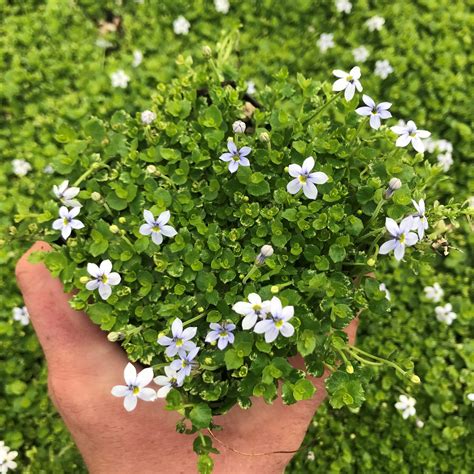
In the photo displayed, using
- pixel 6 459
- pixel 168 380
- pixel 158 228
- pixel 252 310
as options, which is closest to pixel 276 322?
pixel 252 310

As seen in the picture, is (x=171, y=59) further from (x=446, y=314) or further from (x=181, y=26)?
(x=446, y=314)

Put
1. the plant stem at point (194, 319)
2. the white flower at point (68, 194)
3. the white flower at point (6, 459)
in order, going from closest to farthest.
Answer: the plant stem at point (194, 319) → the white flower at point (68, 194) → the white flower at point (6, 459)

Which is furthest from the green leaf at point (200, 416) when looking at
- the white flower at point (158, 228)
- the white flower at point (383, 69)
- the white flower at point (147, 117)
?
the white flower at point (383, 69)

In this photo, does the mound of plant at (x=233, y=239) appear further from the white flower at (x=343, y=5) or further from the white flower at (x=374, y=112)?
the white flower at (x=343, y=5)

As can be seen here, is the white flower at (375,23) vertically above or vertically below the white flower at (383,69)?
above

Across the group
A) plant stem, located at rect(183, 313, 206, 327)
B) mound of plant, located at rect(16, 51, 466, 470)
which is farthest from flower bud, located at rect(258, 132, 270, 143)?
plant stem, located at rect(183, 313, 206, 327)

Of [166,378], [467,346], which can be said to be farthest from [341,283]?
[467,346]

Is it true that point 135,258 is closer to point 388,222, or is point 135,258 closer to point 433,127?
point 388,222
